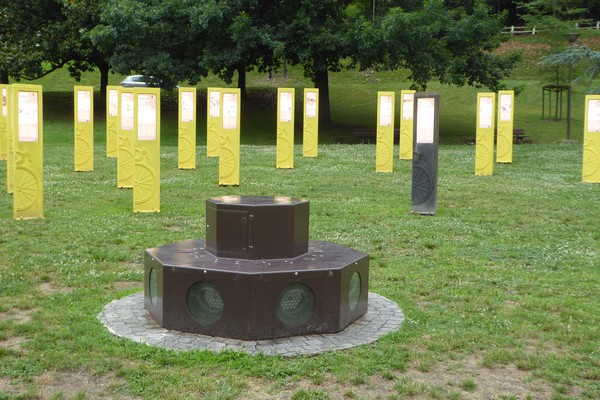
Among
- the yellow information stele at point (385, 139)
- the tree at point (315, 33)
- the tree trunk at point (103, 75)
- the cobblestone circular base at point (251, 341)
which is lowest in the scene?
the cobblestone circular base at point (251, 341)

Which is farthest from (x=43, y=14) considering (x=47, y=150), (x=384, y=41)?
(x=384, y=41)

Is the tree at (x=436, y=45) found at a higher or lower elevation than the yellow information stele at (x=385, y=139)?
higher

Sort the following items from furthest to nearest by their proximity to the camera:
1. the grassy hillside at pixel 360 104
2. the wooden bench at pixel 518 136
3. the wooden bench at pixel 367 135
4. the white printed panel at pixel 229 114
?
the grassy hillside at pixel 360 104 → the wooden bench at pixel 367 135 → the wooden bench at pixel 518 136 → the white printed panel at pixel 229 114

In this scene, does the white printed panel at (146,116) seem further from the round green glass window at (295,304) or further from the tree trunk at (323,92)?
the tree trunk at (323,92)

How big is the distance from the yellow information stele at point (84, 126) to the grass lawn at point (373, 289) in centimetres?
87

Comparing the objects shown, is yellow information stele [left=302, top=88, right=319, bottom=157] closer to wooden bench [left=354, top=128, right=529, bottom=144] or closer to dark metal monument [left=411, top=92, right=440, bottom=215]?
wooden bench [left=354, top=128, right=529, bottom=144]

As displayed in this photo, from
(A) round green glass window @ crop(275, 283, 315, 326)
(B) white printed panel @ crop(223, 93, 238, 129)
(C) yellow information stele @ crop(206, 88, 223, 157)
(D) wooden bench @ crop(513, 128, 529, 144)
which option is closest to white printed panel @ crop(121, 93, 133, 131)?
(B) white printed panel @ crop(223, 93, 238, 129)

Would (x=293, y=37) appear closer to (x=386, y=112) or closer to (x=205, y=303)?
(x=386, y=112)

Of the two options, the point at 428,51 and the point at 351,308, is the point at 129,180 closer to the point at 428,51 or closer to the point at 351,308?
the point at 351,308

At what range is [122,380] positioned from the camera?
5195 mm

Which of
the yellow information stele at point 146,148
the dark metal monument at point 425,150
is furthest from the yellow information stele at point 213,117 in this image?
the dark metal monument at point 425,150

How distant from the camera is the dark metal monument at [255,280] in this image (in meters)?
6.02

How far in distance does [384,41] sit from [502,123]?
8.60 metres

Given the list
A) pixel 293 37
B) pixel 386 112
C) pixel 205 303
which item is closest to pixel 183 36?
pixel 293 37
